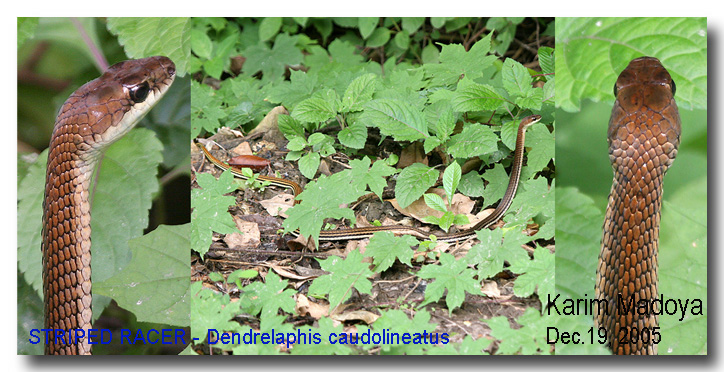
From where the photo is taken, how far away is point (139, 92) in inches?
64.2

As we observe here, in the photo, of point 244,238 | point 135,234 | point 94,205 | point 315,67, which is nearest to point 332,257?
point 244,238

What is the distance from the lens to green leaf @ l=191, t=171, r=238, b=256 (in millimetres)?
1762

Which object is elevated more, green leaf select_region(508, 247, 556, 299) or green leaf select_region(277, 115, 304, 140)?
green leaf select_region(277, 115, 304, 140)

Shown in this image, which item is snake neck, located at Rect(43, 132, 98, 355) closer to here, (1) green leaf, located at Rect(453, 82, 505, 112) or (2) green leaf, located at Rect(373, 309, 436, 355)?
(2) green leaf, located at Rect(373, 309, 436, 355)

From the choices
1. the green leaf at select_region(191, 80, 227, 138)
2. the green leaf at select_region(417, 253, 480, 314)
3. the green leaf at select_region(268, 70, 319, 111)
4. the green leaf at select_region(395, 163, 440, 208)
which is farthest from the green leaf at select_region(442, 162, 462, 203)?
the green leaf at select_region(191, 80, 227, 138)

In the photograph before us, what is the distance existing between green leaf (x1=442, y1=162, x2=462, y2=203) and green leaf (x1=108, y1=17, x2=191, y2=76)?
1.00 metres

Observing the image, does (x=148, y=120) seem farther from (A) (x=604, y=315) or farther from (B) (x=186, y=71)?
(A) (x=604, y=315)

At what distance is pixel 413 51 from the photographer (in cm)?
252

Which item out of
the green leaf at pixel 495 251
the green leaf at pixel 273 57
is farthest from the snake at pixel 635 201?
the green leaf at pixel 273 57

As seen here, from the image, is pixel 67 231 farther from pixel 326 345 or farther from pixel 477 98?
pixel 477 98

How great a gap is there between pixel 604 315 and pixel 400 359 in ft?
2.19

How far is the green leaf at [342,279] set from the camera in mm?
1630

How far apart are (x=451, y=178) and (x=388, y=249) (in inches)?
14.3

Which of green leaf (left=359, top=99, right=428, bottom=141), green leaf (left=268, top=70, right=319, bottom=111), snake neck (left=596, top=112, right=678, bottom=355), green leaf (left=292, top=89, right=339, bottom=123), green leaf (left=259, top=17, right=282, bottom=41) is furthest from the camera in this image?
green leaf (left=259, top=17, right=282, bottom=41)
